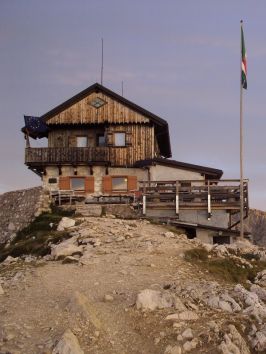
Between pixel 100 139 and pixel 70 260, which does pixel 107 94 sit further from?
pixel 70 260

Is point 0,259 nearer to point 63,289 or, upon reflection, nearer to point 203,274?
point 63,289

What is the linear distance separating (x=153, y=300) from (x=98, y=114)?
93.5ft

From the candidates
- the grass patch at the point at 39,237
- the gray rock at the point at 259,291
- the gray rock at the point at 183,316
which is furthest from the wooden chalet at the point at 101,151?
the gray rock at the point at 183,316

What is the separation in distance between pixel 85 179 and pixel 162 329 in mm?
27314

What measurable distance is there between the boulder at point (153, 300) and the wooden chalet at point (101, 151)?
2100cm

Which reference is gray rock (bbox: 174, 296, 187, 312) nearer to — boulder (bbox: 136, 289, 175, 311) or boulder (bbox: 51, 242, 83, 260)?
boulder (bbox: 136, 289, 175, 311)

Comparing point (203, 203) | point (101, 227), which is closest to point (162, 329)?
point (101, 227)

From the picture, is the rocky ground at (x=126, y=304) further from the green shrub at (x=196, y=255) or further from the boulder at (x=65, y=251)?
the green shrub at (x=196, y=255)

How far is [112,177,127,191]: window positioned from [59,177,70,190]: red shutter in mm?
3590

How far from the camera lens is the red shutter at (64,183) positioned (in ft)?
124

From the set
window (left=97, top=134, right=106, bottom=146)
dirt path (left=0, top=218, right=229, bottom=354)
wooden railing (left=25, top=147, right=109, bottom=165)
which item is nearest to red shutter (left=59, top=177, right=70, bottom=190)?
wooden railing (left=25, top=147, right=109, bottom=165)

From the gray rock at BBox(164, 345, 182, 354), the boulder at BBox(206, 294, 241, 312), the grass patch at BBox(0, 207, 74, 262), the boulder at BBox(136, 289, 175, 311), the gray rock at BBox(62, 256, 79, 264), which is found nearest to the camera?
the gray rock at BBox(164, 345, 182, 354)

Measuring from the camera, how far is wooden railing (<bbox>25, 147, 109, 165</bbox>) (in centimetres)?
3797

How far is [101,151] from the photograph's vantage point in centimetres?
3816
